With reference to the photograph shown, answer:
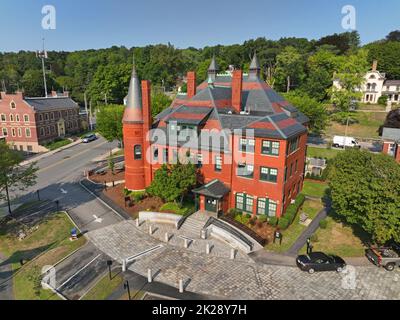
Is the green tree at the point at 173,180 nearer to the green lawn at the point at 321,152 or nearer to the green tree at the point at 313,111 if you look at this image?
the green lawn at the point at 321,152

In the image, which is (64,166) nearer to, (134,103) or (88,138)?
(88,138)

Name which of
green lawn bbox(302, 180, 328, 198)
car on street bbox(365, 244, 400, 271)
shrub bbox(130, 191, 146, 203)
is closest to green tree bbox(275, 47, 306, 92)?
green lawn bbox(302, 180, 328, 198)

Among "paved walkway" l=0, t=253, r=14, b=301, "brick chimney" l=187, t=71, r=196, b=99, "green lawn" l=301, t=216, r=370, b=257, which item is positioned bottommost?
"paved walkway" l=0, t=253, r=14, b=301

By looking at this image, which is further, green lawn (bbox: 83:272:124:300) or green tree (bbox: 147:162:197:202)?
green tree (bbox: 147:162:197:202)

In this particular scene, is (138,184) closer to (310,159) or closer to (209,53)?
(310,159)

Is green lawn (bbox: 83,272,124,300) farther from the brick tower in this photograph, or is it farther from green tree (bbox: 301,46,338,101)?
Answer: green tree (bbox: 301,46,338,101)

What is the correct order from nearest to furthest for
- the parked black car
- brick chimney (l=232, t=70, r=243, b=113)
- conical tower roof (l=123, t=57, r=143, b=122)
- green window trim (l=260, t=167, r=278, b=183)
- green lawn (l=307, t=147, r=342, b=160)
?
the parked black car → green window trim (l=260, t=167, r=278, b=183) → brick chimney (l=232, t=70, r=243, b=113) → conical tower roof (l=123, t=57, r=143, b=122) → green lawn (l=307, t=147, r=342, b=160)

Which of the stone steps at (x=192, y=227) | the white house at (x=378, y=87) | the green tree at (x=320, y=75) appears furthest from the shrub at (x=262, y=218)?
the white house at (x=378, y=87)
